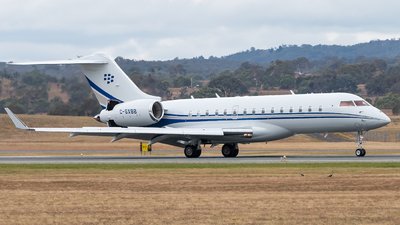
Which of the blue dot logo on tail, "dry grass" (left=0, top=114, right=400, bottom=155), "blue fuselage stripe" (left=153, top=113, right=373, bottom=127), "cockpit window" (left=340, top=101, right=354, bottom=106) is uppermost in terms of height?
the blue dot logo on tail

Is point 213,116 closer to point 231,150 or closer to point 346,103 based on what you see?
point 231,150

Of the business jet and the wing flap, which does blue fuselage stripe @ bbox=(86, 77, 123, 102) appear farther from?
the wing flap

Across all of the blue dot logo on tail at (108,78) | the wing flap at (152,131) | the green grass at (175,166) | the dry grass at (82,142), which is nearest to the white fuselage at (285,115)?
the wing flap at (152,131)

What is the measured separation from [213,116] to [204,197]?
85.2 ft

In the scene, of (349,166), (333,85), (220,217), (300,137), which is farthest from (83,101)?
(220,217)

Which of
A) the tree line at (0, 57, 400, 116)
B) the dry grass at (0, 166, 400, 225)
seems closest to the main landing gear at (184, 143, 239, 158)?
the dry grass at (0, 166, 400, 225)

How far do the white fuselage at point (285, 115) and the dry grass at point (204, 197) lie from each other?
40.3 ft

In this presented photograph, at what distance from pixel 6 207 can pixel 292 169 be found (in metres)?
15.4

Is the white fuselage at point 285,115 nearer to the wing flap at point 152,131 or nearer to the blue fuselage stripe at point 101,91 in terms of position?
the wing flap at point 152,131

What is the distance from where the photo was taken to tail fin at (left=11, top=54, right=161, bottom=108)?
2183 inches

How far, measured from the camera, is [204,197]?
88.1ft

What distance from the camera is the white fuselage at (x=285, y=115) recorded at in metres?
49.3

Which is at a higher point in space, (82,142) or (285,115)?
(285,115)

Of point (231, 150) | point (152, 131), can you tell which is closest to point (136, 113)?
point (152, 131)
